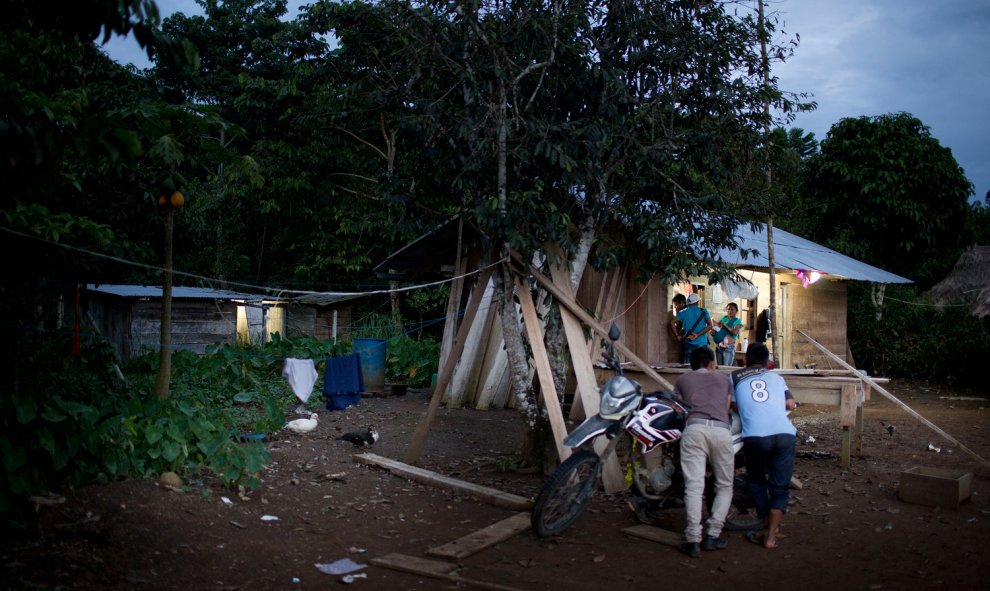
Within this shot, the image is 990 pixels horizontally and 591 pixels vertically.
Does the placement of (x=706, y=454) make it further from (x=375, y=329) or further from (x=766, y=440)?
(x=375, y=329)

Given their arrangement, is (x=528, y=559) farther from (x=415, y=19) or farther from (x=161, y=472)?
(x=415, y=19)

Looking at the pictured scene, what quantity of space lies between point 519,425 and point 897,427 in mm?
5907

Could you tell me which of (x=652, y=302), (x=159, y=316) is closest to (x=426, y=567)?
(x=652, y=302)

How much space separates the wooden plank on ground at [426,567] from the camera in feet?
15.5

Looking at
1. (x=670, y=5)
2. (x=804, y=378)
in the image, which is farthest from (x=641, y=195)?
(x=804, y=378)

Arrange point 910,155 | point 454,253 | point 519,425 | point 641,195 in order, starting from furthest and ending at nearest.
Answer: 1. point 910,155
2. point 454,253
3. point 519,425
4. point 641,195

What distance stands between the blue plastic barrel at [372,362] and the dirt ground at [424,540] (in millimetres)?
5247

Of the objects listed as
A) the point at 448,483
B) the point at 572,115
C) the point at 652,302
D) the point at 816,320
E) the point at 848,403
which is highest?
the point at 572,115

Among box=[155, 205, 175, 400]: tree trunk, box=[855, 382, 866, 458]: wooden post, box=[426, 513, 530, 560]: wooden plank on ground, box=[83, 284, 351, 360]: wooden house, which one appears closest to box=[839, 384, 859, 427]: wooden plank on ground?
box=[855, 382, 866, 458]: wooden post

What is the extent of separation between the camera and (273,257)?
24.0 metres

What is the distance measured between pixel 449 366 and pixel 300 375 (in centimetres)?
381

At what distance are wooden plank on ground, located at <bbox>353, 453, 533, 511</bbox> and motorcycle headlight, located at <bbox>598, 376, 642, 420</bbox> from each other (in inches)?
54.4

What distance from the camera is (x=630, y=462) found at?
6133 millimetres

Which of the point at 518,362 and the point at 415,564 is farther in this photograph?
the point at 518,362
